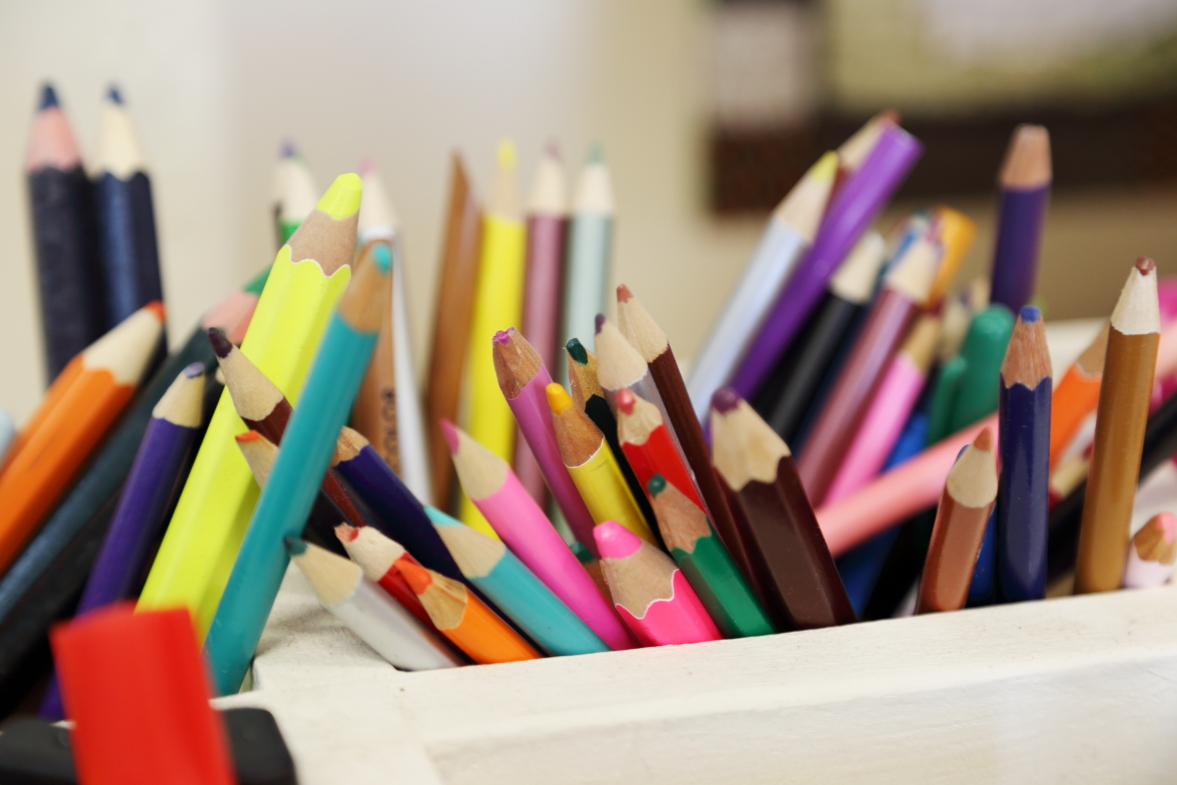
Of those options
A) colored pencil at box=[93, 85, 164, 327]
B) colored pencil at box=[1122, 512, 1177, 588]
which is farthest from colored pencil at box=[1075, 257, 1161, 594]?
colored pencil at box=[93, 85, 164, 327]

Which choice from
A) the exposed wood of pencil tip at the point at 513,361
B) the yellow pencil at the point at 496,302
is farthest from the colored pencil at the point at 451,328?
the exposed wood of pencil tip at the point at 513,361

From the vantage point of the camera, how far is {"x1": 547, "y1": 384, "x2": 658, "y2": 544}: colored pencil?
0.46 feet

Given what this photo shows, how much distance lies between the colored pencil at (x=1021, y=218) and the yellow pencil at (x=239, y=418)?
199 millimetres

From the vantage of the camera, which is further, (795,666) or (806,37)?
(806,37)

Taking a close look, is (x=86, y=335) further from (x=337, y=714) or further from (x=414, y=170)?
(x=414, y=170)

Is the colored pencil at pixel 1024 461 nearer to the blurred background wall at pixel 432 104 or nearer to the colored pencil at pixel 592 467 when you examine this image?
the colored pencil at pixel 592 467

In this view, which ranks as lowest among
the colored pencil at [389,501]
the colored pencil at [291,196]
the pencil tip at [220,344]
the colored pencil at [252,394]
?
the colored pencil at [389,501]

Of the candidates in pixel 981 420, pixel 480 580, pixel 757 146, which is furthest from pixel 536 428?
pixel 757 146

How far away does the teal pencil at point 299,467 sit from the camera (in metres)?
0.11

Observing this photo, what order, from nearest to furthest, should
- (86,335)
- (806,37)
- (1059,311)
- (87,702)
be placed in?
(87,702) → (86,335) → (806,37) → (1059,311)

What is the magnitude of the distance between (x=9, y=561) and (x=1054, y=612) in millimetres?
210

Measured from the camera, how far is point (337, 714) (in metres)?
0.13

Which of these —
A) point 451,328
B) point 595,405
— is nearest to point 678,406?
point 595,405

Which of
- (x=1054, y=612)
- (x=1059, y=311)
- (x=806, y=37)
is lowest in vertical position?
(x=1059, y=311)
